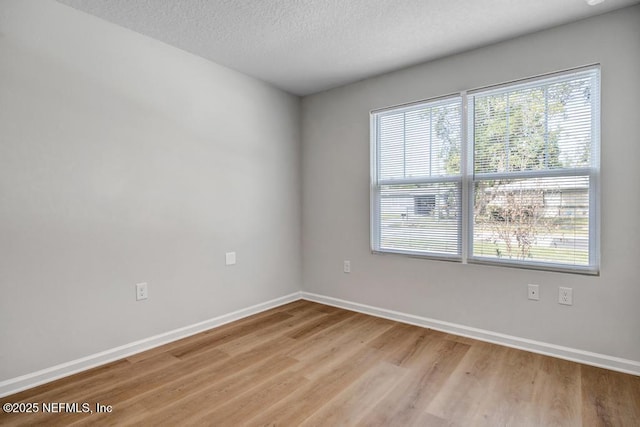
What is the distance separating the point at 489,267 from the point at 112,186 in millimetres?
3051

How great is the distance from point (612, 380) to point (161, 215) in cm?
344

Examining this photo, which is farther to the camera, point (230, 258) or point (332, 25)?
point (230, 258)

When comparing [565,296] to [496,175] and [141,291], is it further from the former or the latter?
[141,291]

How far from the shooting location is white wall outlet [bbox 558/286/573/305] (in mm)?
2457

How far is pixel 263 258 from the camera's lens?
3.69 metres

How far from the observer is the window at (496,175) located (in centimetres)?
244

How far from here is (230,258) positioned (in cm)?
332

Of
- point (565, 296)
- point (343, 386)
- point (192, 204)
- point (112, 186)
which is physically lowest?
point (343, 386)

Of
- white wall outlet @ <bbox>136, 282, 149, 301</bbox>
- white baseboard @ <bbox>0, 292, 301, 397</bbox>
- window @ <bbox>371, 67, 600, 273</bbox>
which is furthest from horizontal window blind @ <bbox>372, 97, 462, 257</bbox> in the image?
white wall outlet @ <bbox>136, 282, 149, 301</bbox>

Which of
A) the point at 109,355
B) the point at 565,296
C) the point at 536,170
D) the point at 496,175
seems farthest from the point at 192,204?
the point at 565,296

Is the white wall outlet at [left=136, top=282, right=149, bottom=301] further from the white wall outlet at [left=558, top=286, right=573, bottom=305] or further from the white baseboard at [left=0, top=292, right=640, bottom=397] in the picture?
the white wall outlet at [left=558, top=286, right=573, bottom=305]

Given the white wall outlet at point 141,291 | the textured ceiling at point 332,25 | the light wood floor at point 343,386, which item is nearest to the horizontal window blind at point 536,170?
the textured ceiling at point 332,25

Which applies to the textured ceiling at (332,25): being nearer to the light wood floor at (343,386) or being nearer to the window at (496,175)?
the window at (496,175)

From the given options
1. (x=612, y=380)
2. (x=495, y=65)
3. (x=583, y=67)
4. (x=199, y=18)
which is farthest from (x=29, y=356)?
(x=583, y=67)
